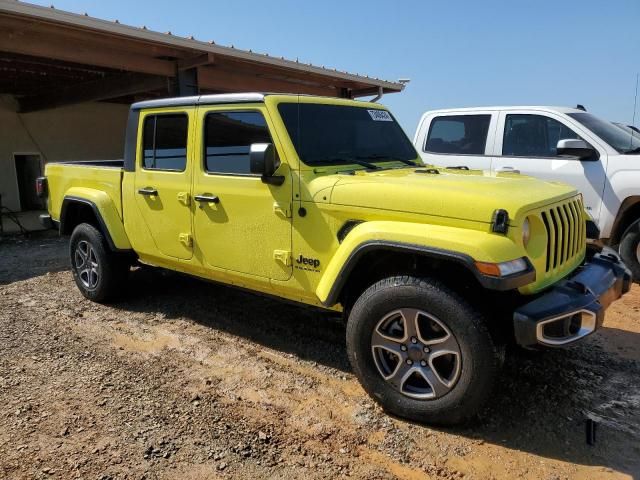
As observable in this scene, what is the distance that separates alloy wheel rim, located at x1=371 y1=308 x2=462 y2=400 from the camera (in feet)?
9.21

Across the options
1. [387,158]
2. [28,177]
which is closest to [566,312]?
[387,158]

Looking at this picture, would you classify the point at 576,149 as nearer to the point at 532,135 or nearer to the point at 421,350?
the point at 532,135

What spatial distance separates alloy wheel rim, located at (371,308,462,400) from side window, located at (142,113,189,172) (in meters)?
2.19

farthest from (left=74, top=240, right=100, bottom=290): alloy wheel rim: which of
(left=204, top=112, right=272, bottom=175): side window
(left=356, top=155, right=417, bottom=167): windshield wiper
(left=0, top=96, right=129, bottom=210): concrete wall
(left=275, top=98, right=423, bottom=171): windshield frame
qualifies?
(left=0, top=96, right=129, bottom=210): concrete wall

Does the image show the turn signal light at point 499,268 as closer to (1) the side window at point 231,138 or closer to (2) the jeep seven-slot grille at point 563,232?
(2) the jeep seven-slot grille at point 563,232

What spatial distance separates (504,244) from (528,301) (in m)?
0.40

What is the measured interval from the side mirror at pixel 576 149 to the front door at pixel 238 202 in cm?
356

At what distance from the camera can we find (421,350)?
9.46ft

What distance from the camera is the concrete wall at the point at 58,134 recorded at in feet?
39.0

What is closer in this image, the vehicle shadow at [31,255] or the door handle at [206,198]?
the door handle at [206,198]

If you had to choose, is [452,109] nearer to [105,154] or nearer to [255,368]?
[255,368]

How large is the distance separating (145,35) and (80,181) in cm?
342

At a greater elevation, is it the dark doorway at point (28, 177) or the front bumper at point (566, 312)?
the front bumper at point (566, 312)

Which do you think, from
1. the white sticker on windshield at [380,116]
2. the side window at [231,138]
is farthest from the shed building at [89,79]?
the white sticker on windshield at [380,116]
